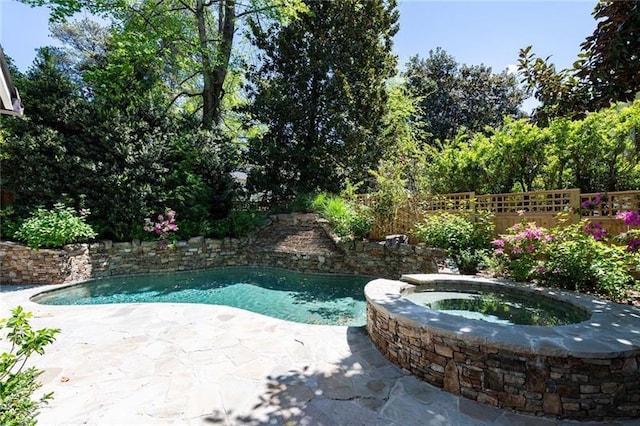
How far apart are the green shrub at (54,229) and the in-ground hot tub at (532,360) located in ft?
26.9

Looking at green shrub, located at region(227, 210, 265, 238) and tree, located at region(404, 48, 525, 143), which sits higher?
tree, located at region(404, 48, 525, 143)

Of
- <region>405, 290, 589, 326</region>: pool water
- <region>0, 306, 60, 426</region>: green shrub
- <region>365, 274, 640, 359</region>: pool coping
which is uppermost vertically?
<region>0, 306, 60, 426</region>: green shrub

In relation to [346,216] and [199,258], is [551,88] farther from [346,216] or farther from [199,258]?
[199,258]

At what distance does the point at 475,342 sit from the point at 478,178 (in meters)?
9.19

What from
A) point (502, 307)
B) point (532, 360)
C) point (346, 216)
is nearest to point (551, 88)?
point (502, 307)

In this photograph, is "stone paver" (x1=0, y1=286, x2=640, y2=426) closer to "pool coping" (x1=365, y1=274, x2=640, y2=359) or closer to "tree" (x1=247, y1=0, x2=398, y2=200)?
"pool coping" (x1=365, y1=274, x2=640, y2=359)

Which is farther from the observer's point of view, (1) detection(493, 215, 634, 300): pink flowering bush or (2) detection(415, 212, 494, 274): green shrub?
(2) detection(415, 212, 494, 274): green shrub

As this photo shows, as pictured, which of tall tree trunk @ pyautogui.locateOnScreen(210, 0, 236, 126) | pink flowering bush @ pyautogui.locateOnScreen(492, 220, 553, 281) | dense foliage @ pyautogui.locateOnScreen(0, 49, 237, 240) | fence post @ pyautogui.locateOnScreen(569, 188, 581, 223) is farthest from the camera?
tall tree trunk @ pyautogui.locateOnScreen(210, 0, 236, 126)

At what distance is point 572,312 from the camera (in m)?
4.02

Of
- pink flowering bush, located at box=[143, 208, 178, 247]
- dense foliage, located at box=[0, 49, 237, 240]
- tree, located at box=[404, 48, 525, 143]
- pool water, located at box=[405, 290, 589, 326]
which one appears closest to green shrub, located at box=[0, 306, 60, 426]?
pool water, located at box=[405, 290, 589, 326]

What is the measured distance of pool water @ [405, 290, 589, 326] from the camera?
3924 millimetres

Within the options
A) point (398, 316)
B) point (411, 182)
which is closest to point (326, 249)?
point (411, 182)

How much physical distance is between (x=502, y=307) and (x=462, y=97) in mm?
20373

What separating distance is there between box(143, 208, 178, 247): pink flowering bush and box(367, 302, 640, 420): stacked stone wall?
825cm
